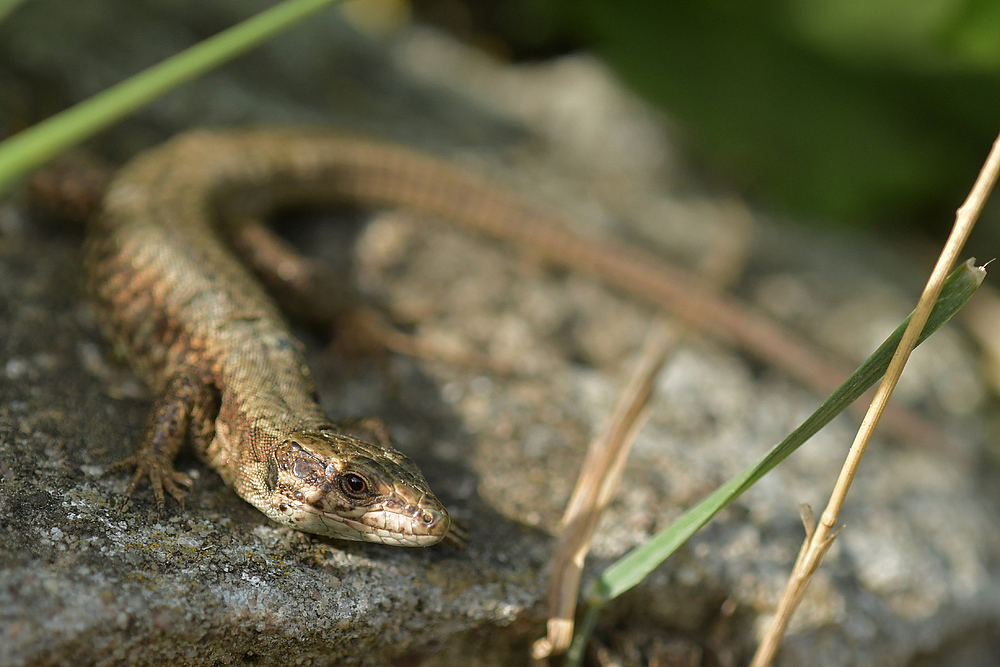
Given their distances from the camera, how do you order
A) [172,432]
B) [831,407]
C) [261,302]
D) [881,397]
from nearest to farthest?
[831,407]
[881,397]
[172,432]
[261,302]

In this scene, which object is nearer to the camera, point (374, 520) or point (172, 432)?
point (374, 520)

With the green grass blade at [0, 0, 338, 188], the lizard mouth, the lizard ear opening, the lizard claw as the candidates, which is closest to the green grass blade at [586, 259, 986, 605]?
the lizard mouth

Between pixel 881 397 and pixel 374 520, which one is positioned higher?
pixel 881 397

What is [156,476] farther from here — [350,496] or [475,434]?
[475,434]

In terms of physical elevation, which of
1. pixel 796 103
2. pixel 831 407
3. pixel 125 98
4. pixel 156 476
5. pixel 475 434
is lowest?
pixel 156 476

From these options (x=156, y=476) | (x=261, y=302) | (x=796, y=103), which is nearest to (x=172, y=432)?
(x=156, y=476)


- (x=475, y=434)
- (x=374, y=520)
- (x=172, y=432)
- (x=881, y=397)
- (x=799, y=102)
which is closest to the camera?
(x=881, y=397)

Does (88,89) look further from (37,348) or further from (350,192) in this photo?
(37,348)

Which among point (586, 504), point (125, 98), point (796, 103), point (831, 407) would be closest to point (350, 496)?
point (586, 504)
